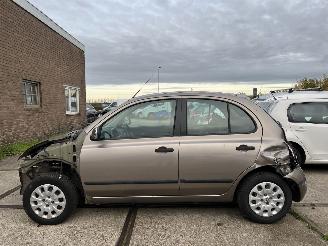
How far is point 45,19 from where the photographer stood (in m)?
13.6

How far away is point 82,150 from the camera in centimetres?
443

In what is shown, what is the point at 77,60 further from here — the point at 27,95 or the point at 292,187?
the point at 292,187

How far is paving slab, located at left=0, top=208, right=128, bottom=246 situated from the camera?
4.00m

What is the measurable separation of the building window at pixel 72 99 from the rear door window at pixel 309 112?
11627 mm

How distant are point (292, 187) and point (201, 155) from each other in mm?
1294

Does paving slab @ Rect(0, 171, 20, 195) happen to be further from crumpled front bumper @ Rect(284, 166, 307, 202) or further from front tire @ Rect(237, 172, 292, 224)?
crumpled front bumper @ Rect(284, 166, 307, 202)

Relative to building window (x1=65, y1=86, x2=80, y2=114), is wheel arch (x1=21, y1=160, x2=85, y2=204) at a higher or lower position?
lower

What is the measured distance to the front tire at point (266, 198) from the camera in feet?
14.4

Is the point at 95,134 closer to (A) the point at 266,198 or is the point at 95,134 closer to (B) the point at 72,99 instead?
(A) the point at 266,198

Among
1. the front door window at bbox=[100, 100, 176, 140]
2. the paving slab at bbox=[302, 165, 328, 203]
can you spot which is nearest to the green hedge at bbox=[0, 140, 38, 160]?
the front door window at bbox=[100, 100, 176, 140]

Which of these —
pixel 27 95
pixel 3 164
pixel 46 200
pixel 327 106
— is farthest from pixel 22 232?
pixel 27 95

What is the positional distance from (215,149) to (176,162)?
52 cm

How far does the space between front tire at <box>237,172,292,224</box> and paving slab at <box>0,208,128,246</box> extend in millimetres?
1667

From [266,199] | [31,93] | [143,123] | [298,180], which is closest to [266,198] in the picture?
[266,199]
